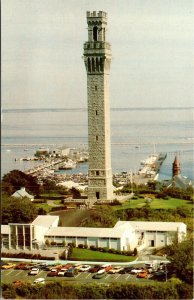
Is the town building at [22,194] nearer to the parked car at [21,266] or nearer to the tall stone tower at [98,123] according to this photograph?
the tall stone tower at [98,123]

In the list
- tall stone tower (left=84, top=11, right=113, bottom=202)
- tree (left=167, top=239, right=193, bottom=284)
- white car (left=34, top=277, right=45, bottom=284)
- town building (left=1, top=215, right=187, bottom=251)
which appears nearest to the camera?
tree (left=167, top=239, right=193, bottom=284)

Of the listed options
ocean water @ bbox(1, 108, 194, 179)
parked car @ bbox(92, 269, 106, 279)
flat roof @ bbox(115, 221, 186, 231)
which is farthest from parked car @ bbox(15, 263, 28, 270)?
ocean water @ bbox(1, 108, 194, 179)

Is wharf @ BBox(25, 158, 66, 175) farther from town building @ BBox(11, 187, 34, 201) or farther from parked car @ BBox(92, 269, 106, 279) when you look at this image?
parked car @ BBox(92, 269, 106, 279)

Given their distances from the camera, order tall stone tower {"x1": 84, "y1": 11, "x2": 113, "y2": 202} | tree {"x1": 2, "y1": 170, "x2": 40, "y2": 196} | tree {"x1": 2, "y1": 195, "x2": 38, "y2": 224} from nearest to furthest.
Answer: tree {"x1": 2, "y1": 195, "x2": 38, "y2": 224} → tall stone tower {"x1": 84, "y1": 11, "x2": 113, "y2": 202} → tree {"x1": 2, "y1": 170, "x2": 40, "y2": 196}

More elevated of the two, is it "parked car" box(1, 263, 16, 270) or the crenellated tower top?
the crenellated tower top

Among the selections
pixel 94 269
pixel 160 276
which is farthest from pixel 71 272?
pixel 160 276

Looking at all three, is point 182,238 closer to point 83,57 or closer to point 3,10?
point 83,57

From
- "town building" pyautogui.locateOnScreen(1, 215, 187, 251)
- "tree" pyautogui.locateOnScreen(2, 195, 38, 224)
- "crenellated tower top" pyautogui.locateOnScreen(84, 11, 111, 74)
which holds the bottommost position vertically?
"town building" pyautogui.locateOnScreen(1, 215, 187, 251)
